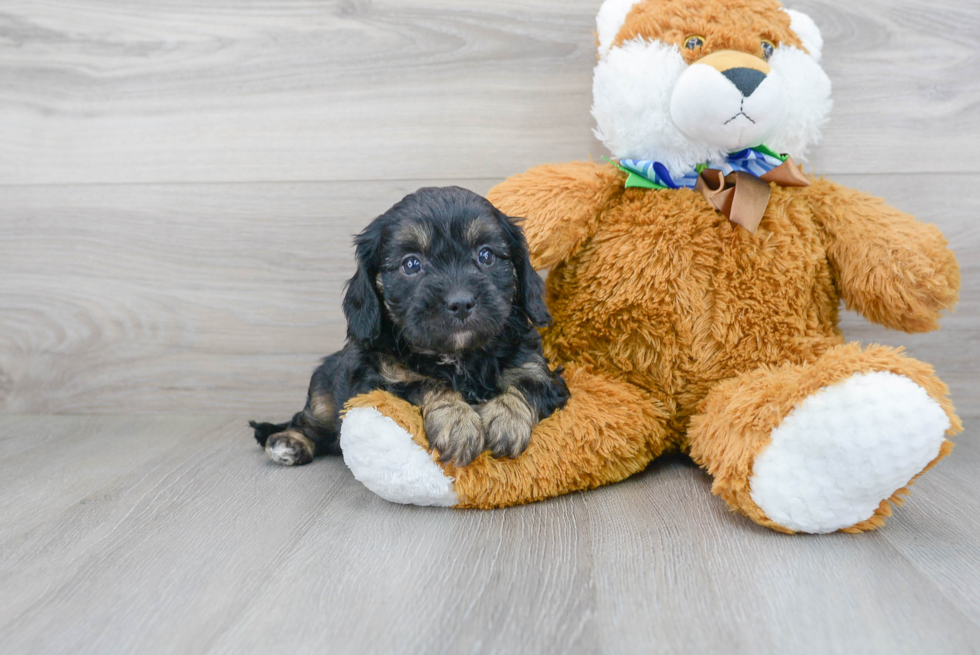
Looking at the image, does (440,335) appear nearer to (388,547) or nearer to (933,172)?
(388,547)

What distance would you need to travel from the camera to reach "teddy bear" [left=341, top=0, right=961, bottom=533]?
1.58 m

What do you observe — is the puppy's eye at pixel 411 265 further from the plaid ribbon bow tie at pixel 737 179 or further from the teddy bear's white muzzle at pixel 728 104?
the teddy bear's white muzzle at pixel 728 104

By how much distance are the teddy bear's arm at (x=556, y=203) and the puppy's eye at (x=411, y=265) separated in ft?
1.01

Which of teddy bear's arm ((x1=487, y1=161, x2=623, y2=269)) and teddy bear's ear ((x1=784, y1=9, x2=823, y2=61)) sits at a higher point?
teddy bear's ear ((x1=784, y1=9, x2=823, y2=61))

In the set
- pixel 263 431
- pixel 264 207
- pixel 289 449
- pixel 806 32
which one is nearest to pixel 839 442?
pixel 806 32

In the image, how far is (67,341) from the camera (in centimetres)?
248

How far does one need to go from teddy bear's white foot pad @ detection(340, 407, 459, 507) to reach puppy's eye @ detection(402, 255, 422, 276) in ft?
1.05

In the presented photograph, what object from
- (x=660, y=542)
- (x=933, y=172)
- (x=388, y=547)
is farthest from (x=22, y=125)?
(x=933, y=172)

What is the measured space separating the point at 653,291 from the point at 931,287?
0.64 m

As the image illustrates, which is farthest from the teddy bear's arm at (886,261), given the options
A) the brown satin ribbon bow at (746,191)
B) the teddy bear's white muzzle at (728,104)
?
the teddy bear's white muzzle at (728,104)

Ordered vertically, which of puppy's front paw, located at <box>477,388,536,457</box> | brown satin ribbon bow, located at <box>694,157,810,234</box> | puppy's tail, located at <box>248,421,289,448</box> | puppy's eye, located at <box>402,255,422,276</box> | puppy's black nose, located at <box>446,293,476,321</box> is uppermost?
brown satin ribbon bow, located at <box>694,157,810,234</box>

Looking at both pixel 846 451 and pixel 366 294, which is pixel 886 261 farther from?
pixel 366 294

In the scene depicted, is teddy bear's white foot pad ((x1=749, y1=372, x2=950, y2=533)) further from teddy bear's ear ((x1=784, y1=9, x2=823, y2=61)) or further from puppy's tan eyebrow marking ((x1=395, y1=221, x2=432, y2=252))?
teddy bear's ear ((x1=784, y1=9, x2=823, y2=61))

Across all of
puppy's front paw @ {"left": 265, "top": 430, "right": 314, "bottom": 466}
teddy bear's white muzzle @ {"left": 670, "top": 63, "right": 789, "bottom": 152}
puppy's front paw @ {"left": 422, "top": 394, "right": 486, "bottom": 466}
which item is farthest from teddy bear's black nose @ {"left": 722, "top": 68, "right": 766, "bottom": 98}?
puppy's front paw @ {"left": 265, "top": 430, "right": 314, "bottom": 466}
